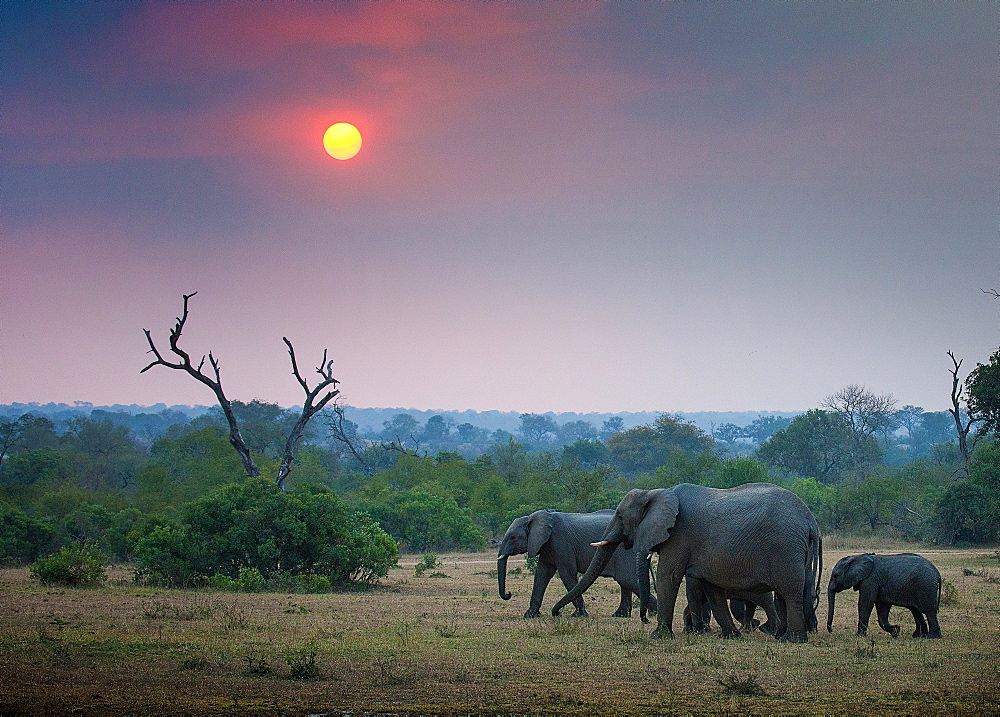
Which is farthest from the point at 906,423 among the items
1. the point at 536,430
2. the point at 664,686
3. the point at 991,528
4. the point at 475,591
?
the point at 664,686

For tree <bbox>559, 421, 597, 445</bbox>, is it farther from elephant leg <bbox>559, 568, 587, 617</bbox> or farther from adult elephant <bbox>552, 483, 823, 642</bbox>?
adult elephant <bbox>552, 483, 823, 642</bbox>

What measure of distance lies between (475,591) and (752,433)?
481 ft

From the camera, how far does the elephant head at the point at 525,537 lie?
63.9 ft

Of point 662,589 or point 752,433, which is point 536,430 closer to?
point 752,433

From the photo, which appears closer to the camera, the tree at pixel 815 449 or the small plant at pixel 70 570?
the small plant at pixel 70 570

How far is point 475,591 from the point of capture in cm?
2430

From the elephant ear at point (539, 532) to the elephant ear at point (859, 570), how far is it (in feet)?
19.9

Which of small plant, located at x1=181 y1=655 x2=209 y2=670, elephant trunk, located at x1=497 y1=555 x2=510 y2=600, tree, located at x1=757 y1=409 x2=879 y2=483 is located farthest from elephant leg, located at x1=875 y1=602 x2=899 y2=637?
tree, located at x1=757 y1=409 x2=879 y2=483

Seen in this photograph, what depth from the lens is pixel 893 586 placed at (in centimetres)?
1533

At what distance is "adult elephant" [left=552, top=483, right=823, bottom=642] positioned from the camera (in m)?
14.7

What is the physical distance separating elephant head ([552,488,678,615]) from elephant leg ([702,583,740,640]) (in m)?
1.10

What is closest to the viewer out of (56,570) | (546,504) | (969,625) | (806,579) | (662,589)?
(806,579)

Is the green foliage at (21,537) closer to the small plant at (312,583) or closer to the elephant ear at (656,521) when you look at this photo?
the small plant at (312,583)

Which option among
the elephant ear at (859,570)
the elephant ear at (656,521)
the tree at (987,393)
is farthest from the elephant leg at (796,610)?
the tree at (987,393)
